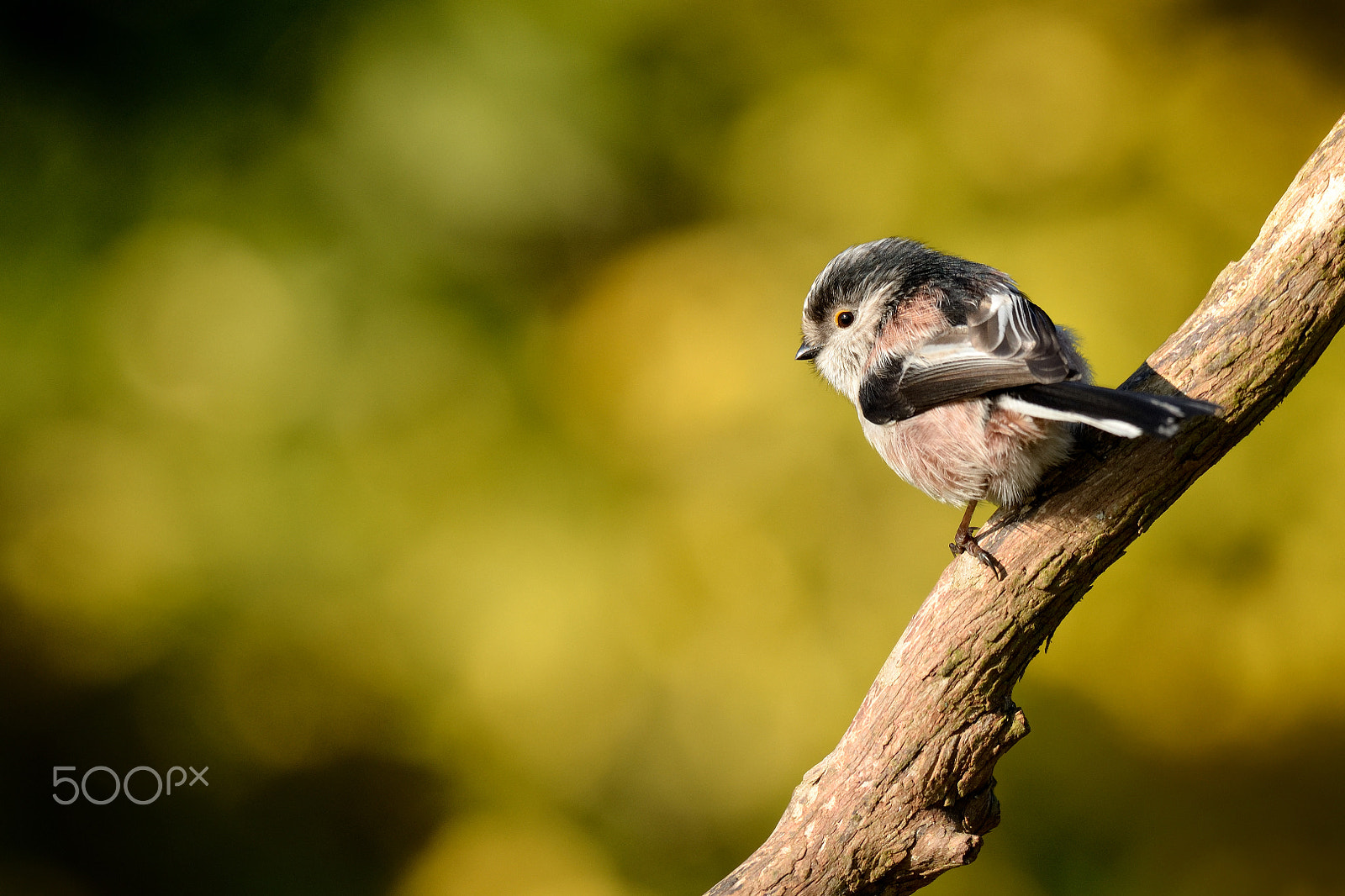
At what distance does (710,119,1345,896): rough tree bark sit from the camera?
2033 mm

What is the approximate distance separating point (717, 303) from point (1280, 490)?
6.83 feet

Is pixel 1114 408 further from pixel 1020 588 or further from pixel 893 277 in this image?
pixel 893 277

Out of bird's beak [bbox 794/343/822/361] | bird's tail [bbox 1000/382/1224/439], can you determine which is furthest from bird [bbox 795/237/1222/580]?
bird's beak [bbox 794/343/822/361]

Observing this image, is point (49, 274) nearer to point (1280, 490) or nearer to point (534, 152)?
point (534, 152)

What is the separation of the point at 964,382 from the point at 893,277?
0.57m

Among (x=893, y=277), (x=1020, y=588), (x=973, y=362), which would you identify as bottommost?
(x=1020, y=588)

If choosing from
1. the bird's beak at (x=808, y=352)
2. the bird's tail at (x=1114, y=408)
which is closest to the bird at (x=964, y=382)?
the bird's tail at (x=1114, y=408)

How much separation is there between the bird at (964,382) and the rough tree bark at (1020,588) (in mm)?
75

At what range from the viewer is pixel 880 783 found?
212 cm

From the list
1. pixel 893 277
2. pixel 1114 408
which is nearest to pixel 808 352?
pixel 893 277

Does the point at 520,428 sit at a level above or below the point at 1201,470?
above

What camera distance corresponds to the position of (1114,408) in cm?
170

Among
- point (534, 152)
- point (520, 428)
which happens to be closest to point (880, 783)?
point (520, 428)

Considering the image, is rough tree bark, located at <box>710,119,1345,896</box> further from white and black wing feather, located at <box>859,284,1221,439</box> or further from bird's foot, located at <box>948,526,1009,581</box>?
white and black wing feather, located at <box>859,284,1221,439</box>
